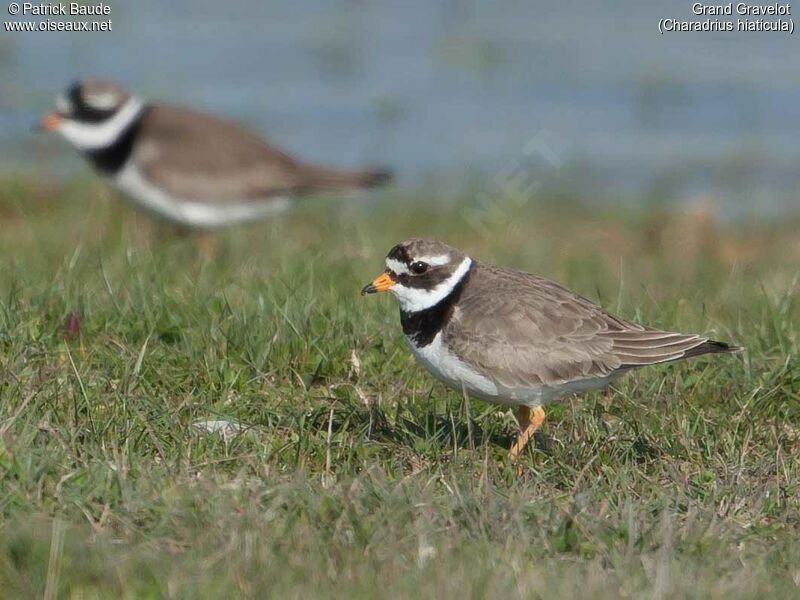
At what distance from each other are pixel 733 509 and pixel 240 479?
1.86 metres

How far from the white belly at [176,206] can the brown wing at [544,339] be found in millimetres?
4614

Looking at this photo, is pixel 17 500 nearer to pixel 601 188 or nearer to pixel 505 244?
pixel 505 244

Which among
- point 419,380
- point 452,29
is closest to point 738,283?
point 419,380

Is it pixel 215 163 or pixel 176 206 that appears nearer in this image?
pixel 176 206

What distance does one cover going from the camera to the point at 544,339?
5.96 meters

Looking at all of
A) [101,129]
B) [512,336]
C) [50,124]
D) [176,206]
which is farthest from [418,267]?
[50,124]

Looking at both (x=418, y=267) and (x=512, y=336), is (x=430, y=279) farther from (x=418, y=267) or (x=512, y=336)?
(x=512, y=336)

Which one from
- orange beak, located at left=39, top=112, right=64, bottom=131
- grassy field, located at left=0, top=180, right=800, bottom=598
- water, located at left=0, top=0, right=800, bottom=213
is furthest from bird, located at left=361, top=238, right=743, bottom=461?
water, located at left=0, top=0, right=800, bottom=213

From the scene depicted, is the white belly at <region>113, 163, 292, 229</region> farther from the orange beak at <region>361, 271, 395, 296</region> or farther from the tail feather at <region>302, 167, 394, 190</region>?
the orange beak at <region>361, 271, 395, 296</region>

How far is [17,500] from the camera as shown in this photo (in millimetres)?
4504

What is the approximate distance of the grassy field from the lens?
13.9 feet

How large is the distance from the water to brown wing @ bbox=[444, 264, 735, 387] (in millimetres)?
7024

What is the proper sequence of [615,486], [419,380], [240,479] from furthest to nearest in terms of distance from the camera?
[419,380]
[615,486]
[240,479]

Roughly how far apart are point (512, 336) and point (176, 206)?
496cm
